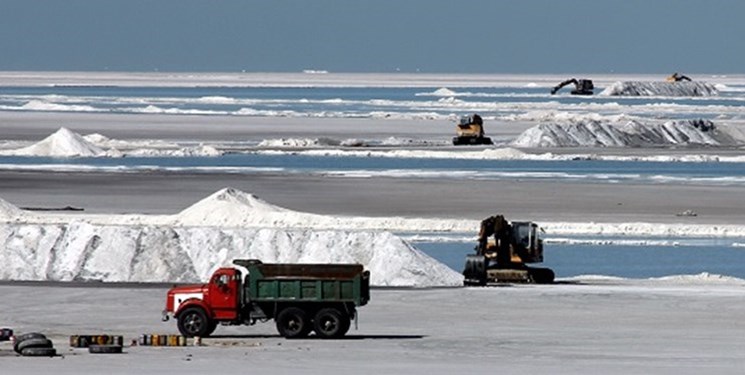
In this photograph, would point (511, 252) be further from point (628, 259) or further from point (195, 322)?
point (195, 322)

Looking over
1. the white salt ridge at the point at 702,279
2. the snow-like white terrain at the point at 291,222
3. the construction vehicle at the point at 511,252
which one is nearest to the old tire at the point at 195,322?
the construction vehicle at the point at 511,252

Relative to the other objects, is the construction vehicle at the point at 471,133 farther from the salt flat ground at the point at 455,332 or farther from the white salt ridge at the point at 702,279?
the salt flat ground at the point at 455,332

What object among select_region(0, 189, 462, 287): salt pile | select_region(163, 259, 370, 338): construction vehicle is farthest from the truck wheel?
select_region(0, 189, 462, 287): salt pile

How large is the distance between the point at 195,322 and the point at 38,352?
102 inches

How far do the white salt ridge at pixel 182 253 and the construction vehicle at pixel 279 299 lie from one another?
6.87m

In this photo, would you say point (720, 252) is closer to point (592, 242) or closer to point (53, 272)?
point (592, 242)

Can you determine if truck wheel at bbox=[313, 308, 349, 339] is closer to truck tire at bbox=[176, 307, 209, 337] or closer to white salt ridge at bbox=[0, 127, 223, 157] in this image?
truck tire at bbox=[176, 307, 209, 337]

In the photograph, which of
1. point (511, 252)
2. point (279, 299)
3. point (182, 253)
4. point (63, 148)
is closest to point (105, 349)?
point (279, 299)

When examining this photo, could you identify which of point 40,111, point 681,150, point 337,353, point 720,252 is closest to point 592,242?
point 720,252

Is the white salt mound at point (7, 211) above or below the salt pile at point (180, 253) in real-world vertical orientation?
above

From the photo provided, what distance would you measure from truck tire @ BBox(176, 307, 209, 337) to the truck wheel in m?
1.21

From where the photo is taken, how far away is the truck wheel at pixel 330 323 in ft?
73.6

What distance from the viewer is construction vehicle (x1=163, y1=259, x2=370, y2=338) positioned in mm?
→ 22344

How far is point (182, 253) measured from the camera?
1203 inches
